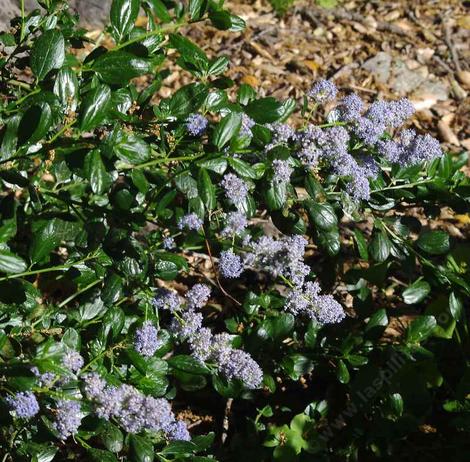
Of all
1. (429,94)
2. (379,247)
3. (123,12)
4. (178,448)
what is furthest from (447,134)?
(178,448)

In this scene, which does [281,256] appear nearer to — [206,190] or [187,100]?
[206,190]

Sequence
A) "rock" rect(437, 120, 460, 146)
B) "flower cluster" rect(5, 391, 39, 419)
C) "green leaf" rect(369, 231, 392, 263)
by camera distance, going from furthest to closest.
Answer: "rock" rect(437, 120, 460, 146), "green leaf" rect(369, 231, 392, 263), "flower cluster" rect(5, 391, 39, 419)

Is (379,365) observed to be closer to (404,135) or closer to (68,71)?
(404,135)

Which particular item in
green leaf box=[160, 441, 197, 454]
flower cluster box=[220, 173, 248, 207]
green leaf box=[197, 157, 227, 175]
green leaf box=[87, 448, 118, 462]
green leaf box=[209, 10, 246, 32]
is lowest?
green leaf box=[160, 441, 197, 454]

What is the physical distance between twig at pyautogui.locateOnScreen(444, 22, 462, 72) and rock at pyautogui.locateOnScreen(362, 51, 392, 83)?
444 mm

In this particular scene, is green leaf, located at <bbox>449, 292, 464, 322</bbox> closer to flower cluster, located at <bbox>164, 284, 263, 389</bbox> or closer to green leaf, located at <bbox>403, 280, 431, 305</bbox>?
green leaf, located at <bbox>403, 280, 431, 305</bbox>

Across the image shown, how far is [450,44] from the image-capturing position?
5.36 meters

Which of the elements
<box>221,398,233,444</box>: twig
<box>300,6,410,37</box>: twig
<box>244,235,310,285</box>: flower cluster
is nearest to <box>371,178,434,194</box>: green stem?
<box>244,235,310,285</box>: flower cluster

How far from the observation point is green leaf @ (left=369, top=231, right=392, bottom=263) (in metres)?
2.51

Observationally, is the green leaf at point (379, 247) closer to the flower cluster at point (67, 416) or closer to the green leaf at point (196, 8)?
the green leaf at point (196, 8)

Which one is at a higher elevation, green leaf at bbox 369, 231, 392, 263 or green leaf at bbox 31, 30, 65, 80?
green leaf at bbox 31, 30, 65, 80

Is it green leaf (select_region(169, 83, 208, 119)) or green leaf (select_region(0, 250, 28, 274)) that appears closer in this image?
green leaf (select_region(0, 250, 28, 274))

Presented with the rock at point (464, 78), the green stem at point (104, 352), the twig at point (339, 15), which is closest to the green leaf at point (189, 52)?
the green stem at point (104, 352)

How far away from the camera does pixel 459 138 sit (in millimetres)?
4637
